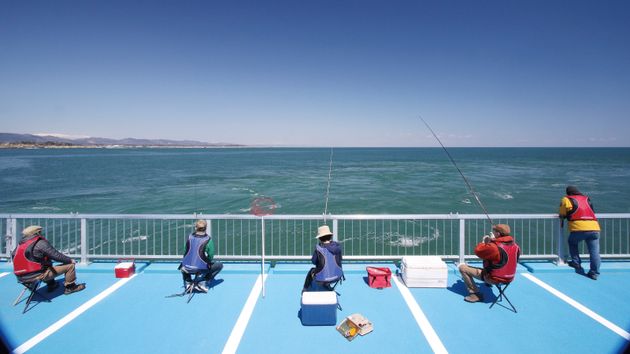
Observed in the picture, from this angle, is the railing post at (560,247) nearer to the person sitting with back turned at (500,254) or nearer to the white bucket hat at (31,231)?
the person sitting with back turned at (500,254)

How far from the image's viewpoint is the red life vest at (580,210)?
236 inches

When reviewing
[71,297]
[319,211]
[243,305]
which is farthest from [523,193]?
[71,297]

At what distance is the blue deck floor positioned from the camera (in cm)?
418

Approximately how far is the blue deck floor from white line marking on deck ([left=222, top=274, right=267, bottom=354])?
0.02m

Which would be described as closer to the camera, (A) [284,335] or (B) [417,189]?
(A) [284,335]

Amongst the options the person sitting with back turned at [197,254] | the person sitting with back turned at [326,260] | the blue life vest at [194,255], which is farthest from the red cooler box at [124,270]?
the person sitting with back turned at [326,260]

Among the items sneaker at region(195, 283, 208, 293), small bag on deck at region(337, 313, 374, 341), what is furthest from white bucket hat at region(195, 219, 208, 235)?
small bag on deck at region(337, 313, 374, 341)

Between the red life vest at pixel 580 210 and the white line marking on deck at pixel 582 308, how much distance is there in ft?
4.77

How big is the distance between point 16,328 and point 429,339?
6099 mm

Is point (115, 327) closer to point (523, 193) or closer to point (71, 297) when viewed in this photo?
point (71, 297)

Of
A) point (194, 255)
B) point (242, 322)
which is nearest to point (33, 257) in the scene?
point (194, 255)

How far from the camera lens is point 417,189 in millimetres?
35375

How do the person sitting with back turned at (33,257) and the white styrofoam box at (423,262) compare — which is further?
the white styrofoam box at (423,262)

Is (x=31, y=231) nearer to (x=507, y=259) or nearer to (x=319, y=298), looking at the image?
(x=319, y=298)
